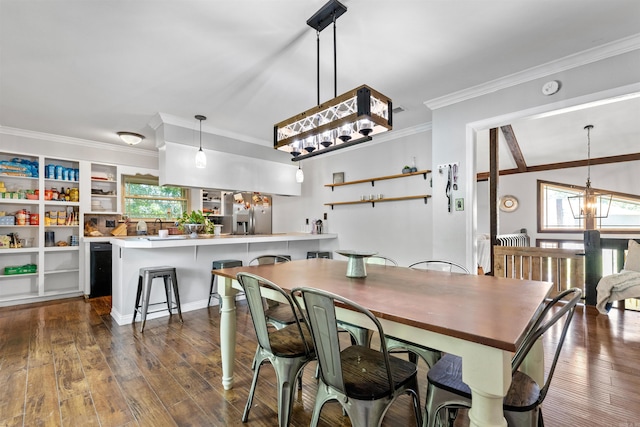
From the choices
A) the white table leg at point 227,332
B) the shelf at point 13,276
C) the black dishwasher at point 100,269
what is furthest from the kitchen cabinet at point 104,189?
the white table leg at point 227,332

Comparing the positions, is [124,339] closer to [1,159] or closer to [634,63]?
[1,159]

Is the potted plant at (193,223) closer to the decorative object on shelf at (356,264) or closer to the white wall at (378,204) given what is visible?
the white wall at (378,204)

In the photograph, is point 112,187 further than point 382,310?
Yes

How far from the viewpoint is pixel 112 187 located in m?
5.43

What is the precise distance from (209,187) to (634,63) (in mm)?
4681

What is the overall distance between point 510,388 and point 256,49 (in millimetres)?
2709

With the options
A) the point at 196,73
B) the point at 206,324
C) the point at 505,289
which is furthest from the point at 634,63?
the point at 206,324

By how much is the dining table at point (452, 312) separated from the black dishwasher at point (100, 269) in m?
3.88

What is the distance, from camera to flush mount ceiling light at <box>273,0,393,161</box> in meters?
1.76

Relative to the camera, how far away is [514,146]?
6.43m

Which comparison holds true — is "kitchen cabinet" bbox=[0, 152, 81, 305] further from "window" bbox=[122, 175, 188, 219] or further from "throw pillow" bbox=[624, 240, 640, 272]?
"throw pillow" bbox=[624, 240, 640, 272]

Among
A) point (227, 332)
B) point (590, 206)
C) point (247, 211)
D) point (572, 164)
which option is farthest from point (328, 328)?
point (572, 164)

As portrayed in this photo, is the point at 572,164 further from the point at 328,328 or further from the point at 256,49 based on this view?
the point at 328,328

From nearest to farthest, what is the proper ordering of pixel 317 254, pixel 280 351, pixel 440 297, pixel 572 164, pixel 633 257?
pixel 440 297 < pixel 280 351 < pixel 633 257 < pixel 317 254 < pixel 572 164
